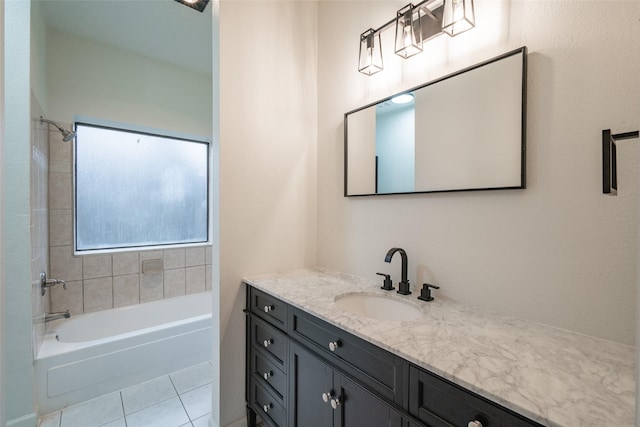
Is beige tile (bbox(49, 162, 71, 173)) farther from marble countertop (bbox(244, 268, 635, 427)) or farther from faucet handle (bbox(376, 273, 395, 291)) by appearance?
faucet handle (bbox(376, 273, 395, 291))

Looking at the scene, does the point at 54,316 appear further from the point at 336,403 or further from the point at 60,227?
the point at 336,403

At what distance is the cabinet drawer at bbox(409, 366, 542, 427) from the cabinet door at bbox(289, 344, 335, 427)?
0.39 meters

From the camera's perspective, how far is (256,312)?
1549 millimetres

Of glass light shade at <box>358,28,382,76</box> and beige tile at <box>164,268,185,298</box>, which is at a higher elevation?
glass light shade at <box>358,28,382,76</box>

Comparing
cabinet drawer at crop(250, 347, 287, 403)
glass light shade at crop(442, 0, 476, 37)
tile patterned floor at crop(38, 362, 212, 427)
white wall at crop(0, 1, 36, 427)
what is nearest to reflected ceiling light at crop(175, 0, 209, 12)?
white wall at crop(0, 1, 36, 427)

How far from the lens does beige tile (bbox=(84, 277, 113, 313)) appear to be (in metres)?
2.46

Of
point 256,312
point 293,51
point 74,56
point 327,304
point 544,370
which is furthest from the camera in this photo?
point 74,56

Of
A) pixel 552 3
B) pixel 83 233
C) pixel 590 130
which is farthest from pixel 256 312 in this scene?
pixel 83 233

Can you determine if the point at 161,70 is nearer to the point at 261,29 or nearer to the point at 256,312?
the point at 261,29

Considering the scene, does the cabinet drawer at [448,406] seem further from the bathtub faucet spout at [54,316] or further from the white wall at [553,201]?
the bathtub faucet spout at [54,316]

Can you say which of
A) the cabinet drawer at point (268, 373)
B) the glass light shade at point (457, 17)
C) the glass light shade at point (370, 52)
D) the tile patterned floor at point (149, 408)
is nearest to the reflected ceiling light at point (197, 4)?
the glass light shade at point (370, 52)

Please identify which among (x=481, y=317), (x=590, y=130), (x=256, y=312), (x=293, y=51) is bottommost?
(x=256, y=312)

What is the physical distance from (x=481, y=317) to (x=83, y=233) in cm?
319

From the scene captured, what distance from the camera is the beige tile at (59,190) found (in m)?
2.33
